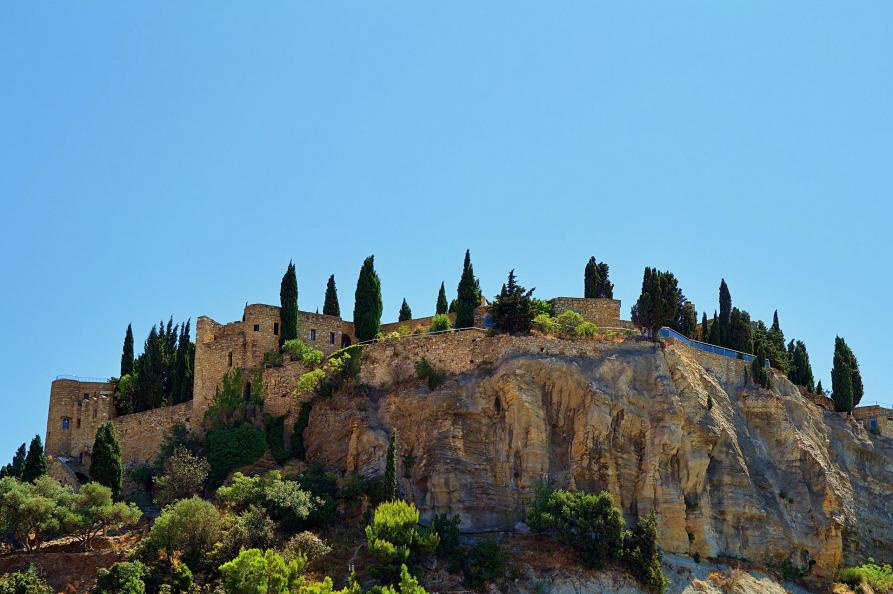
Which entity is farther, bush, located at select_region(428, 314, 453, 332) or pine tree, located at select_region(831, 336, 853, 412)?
pine tree, located at select_region(831, 336, 853, 412)

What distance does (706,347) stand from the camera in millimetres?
56281

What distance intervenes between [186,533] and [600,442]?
15.8 m

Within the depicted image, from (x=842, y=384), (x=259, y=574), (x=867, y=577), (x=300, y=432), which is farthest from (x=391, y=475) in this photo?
(x=842, y=384)

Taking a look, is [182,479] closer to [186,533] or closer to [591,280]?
[186,533]

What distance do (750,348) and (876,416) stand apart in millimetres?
8264

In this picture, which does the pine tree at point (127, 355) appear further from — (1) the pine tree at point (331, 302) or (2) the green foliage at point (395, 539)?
(2) the green foliage at point (395, 539)

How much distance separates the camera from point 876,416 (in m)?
61.4

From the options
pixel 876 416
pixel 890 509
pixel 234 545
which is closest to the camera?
pixel 234 545

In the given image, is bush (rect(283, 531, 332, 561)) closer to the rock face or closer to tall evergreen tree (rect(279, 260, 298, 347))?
the rock face

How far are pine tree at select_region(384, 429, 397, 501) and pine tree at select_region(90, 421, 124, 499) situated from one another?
11.4 metres

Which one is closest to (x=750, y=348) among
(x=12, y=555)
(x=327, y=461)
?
(x=327, y=461)

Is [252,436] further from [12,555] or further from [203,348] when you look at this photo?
[12,555]

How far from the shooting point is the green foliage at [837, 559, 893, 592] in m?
51.7

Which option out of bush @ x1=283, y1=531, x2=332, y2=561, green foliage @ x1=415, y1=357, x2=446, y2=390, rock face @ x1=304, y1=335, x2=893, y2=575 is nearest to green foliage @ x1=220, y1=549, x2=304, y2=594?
bush @ x1=283, y1=531, x2=332, y2=561
